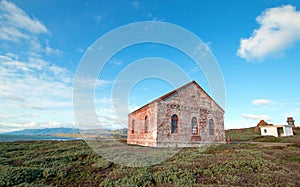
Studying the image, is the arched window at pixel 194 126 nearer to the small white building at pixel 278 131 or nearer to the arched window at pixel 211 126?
the arched window at pixel 211 126

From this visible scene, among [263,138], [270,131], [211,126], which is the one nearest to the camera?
[211,126]

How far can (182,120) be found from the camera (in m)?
20.3

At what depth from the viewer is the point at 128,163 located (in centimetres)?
1076

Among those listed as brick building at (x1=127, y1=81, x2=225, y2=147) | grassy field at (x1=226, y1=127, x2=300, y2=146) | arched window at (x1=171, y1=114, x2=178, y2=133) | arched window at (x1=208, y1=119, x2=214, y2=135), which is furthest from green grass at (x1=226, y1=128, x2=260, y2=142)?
arched window at (x1=171, y1=114, x2=178, y2=133)

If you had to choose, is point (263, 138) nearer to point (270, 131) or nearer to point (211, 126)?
point (270, 131)

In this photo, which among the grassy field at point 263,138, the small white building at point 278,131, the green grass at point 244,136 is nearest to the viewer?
the grassy field at point 263,138

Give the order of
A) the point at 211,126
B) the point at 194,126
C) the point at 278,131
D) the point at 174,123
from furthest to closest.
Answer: the point at 278,131 < the point at 211,126 < the point at 194,126 < the point at 174,123

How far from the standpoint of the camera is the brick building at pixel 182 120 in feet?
62.6

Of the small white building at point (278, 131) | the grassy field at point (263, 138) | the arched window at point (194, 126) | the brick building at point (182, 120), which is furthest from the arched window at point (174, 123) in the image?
the small white building at point (278, 131)

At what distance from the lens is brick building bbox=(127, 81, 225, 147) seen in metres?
19.1

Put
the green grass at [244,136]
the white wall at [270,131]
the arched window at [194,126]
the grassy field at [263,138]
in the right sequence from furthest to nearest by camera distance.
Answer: the white wall at [270,131] < the green grass at [244,136] < the grassy field at [263,138] < the arched window at [194,126]

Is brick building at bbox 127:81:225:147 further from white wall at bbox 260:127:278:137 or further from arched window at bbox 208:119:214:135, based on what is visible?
white wall at bbox 260:127:278:137

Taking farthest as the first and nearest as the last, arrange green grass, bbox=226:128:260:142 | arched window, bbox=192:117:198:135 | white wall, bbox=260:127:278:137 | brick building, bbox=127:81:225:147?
white wall, bbox=260:127:278:137 → green grass, bbox=226:128:260:142 → arched window, bbox=192:117:198:135 → brick building, bbox=127:81:225:147

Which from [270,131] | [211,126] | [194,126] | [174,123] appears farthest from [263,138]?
[174,123]
